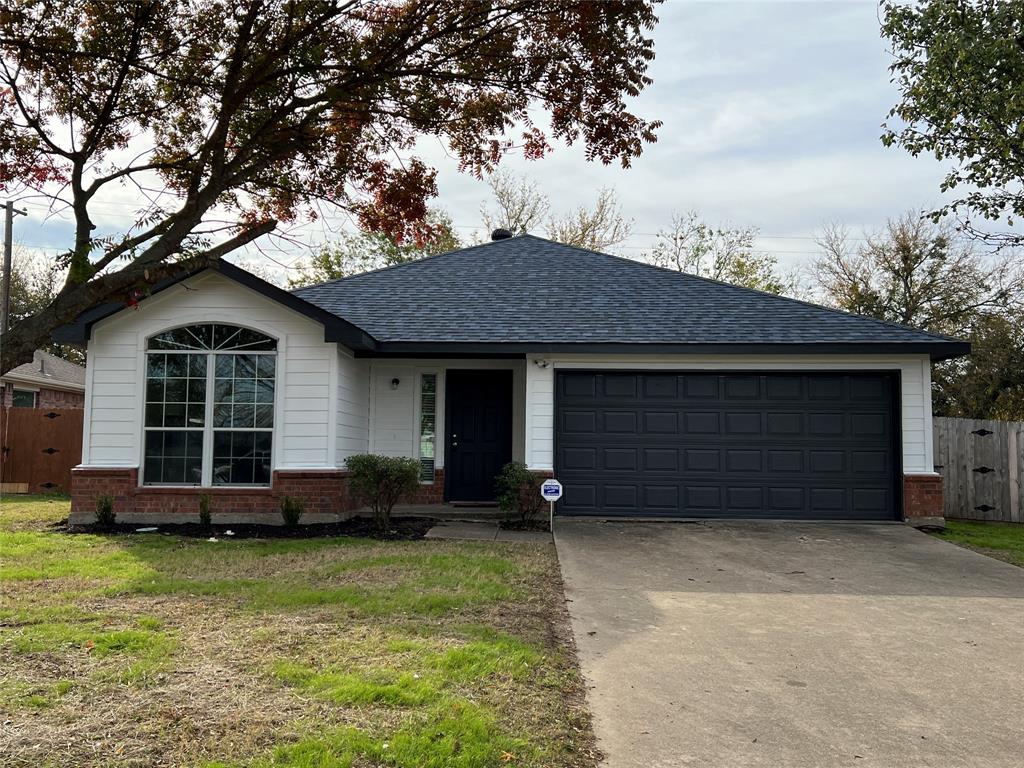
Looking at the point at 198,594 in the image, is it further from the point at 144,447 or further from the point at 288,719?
the point at 144,447

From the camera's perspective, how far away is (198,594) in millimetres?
6012

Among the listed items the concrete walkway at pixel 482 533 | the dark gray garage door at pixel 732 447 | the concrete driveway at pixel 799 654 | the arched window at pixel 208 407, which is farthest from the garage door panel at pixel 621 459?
the arched window at pixel 208 407

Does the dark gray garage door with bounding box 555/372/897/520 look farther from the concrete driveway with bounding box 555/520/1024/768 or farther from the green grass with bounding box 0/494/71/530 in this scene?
the green grass with bounding box 0/494/71/530

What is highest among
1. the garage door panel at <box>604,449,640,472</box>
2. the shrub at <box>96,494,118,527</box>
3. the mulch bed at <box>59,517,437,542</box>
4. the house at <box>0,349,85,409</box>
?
the house at <box>0,349,85,409</box>

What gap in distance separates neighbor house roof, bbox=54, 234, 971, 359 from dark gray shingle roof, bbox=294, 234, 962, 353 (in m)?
0.02

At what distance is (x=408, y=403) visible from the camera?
39.9 feet

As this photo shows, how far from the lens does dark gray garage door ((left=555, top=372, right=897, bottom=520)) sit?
35.7 ft

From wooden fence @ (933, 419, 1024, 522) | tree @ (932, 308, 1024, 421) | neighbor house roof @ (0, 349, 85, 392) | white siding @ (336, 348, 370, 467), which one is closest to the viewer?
white siding @ (336, 348, 370, 467)

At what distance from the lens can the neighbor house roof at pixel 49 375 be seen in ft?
66.7

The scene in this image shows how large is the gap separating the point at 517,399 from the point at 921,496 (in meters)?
6.19

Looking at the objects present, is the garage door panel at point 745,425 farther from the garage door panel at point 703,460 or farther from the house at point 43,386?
the house at point 43,386

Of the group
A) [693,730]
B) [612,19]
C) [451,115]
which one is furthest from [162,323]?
[693,730]

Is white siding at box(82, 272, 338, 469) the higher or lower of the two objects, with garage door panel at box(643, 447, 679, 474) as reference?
higher

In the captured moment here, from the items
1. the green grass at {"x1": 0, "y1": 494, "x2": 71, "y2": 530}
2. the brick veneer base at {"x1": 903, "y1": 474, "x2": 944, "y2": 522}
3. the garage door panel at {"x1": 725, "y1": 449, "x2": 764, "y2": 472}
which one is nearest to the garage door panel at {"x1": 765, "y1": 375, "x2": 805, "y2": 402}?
the garage door panel at {"x1": 725, "y1": 449, "x2": 764, "y2": 472}
